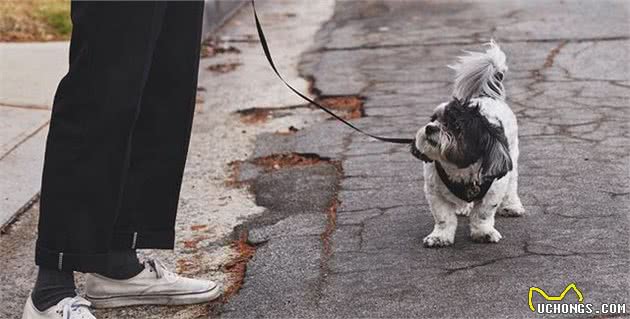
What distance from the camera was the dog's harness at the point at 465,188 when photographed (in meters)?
4.50

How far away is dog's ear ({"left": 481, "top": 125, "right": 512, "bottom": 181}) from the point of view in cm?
434

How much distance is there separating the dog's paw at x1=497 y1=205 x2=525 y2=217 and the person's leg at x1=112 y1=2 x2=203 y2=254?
162 centimetres

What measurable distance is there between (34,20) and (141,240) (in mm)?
5726

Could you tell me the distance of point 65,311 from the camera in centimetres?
373

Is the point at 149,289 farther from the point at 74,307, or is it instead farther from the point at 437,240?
the point at 437,240

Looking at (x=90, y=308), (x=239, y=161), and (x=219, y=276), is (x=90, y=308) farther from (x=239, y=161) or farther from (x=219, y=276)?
(x=239, y=161)

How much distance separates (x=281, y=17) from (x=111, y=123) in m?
8.70

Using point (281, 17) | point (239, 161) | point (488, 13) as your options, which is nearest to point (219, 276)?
point (239, 161)

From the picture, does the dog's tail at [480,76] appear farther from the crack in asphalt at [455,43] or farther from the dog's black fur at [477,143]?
the crack in asphalt at [455,43]

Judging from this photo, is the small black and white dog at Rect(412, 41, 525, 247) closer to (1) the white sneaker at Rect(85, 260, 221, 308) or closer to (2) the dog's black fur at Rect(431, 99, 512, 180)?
(2) the dog's black fur at Rect(431, 99, 512, 180)

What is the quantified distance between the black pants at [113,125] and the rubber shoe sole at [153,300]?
240mm

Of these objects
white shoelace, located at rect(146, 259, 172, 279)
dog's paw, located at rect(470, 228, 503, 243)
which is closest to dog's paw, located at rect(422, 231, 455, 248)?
dog's paw, located at rect(470, 228, 503, 243)

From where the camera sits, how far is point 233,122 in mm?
7266

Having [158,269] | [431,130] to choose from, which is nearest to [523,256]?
[431,130]
